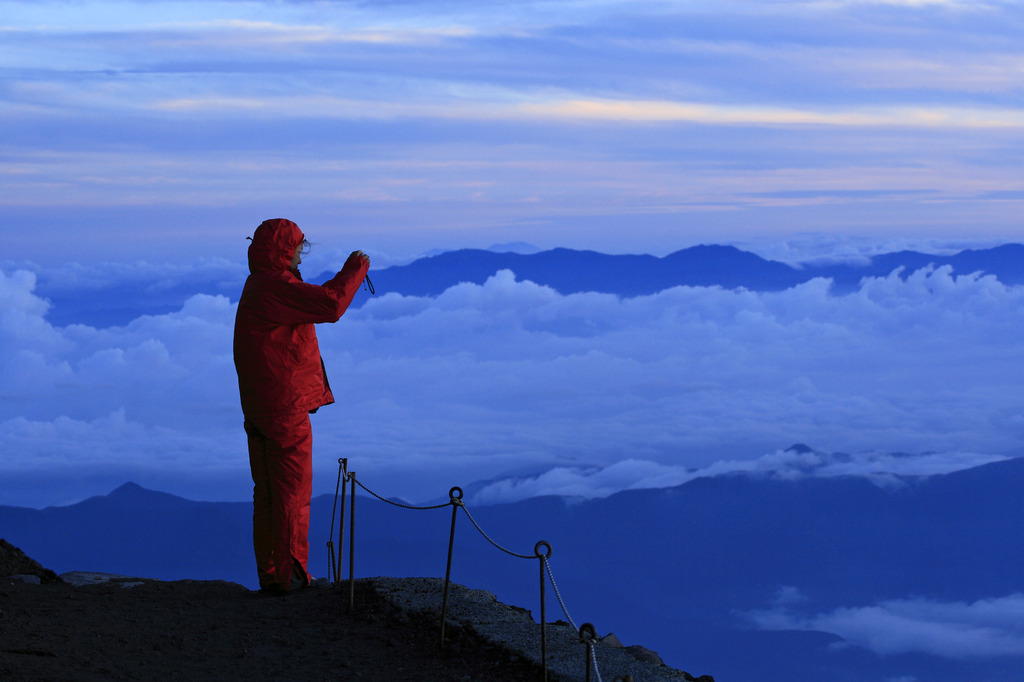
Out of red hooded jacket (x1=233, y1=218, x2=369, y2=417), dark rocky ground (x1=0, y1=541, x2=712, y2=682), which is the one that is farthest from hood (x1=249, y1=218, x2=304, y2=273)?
dark rocky ground (x1=0, y1=541, x2=712, y2=682)

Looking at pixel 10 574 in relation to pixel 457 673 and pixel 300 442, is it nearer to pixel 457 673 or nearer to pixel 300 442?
pixel 300 442

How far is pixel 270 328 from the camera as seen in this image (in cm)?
803

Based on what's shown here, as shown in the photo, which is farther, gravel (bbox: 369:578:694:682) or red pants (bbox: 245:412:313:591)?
red pants (bbox: 245:412:313:591)

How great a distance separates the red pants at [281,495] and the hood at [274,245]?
112cm

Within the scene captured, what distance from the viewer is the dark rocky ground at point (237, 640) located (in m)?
6.50

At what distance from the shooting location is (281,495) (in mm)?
8141

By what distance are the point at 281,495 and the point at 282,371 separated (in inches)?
36.2

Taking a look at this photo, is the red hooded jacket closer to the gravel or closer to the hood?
the hood

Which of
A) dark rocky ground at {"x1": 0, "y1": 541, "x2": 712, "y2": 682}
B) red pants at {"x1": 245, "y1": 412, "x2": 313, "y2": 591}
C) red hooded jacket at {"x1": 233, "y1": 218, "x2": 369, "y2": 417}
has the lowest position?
dark rocky ground at {"x1": 0, "y1": 541, "x2": 712, "y2": 682}

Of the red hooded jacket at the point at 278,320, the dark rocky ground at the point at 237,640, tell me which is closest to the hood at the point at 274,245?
the red hooded jacket at the point at 278,320

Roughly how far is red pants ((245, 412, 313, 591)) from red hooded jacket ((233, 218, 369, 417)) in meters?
0.14

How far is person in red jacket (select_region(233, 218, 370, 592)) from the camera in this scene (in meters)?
7.96

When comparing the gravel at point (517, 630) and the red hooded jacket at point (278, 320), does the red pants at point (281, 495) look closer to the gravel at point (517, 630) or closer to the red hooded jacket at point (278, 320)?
the red hooded jacket at point (278, 320)

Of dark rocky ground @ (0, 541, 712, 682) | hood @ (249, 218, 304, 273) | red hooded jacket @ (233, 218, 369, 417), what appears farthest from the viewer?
hood @ (249, 218, 304, 273)
